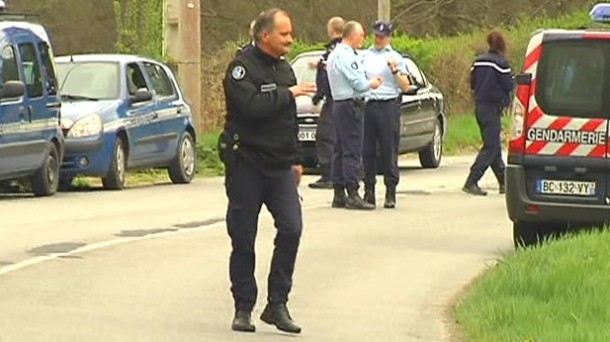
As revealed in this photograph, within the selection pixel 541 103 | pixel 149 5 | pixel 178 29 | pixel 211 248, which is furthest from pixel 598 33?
pixel 149 5

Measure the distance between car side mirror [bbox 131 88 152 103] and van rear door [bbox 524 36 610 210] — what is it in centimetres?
820

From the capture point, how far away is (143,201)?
739 inches

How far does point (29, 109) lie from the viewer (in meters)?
18.9

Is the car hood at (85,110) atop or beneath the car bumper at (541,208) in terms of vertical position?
beneath

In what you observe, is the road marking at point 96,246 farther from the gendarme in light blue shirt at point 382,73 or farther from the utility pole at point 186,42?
the utility pole at point 186,42

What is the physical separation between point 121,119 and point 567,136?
26.4ft

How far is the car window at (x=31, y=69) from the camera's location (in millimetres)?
19094

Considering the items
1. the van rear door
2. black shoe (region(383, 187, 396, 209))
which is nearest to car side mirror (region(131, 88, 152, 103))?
black shoe (region(383, 187, 396, 209))

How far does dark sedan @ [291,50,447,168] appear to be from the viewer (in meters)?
23.8

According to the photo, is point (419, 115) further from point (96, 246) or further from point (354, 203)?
point (96, 246)

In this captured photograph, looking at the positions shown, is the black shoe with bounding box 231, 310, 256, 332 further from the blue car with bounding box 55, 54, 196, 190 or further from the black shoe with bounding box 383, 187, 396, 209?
the blue car with bounding box 55, 54, 196, 190

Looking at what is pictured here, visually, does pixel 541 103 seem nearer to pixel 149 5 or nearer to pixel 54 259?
pixel 54 259

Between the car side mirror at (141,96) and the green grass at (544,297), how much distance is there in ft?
29.7

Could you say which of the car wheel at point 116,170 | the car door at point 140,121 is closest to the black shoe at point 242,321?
the car wheel at point 116,170
